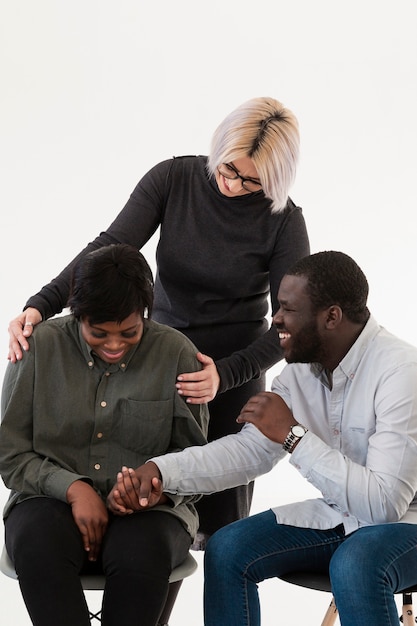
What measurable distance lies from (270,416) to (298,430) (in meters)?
0.07

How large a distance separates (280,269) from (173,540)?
78cm

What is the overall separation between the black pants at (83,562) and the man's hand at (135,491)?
30mm

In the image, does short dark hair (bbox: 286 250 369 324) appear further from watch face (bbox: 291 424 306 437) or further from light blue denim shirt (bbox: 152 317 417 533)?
watch face (bbox: 291 424 306 437)

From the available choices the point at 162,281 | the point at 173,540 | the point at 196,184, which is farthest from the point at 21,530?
the point at 196,184

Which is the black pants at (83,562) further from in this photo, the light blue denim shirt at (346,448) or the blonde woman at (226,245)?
the blonde woman at (226,245)

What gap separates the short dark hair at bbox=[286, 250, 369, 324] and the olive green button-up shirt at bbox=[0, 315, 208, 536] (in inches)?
13.9

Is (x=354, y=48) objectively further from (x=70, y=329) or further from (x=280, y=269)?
(x=70, y=329)

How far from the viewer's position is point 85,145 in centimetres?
448

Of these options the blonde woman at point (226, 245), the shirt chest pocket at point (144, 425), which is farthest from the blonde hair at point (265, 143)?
the shirt chest pocket at point (144, 425)

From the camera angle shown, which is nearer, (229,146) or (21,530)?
(21,530)

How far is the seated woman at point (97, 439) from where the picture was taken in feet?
6.96

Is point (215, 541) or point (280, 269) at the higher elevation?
point (280, 269)

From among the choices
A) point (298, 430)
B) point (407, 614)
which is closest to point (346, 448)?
point (298, 430)

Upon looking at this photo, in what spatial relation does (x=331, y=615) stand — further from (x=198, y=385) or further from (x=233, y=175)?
(x=233, y=175)
